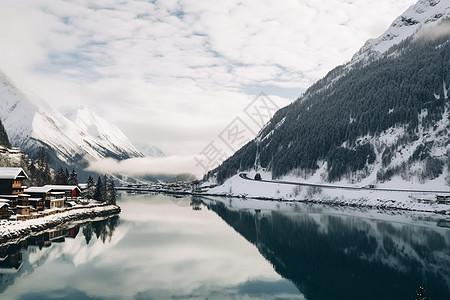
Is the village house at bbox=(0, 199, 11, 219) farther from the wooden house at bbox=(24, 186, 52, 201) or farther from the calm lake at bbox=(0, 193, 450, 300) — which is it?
the wooden house at bbox=(24, 186, 52, 201)

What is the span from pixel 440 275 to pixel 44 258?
2321 inches

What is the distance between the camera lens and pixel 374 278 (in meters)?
46.8

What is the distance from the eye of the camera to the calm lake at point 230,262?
4147 centimetres

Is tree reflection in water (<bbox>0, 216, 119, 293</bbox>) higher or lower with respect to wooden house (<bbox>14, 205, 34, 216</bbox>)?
lower

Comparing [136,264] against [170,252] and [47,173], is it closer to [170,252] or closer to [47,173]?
[170,252]

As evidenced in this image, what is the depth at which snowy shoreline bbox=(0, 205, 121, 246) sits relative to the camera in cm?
6650

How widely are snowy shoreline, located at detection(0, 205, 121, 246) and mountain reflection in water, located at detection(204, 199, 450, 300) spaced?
4407 centimetres

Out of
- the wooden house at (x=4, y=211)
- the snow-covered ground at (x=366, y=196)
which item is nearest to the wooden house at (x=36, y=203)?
the wooden house at (x=4, y=211)

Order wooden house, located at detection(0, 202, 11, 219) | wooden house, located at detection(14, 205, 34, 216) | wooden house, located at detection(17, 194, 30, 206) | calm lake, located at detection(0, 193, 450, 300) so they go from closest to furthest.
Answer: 1. calm lake, located at detection(0, 193, 450, 300)
2. wooden house, located at detection(0, 202, 11, 219)
3. wooden house, located at detection(14, 205, 34, 216)
4. wooden house, located at detection(17, 194, 30, 206)

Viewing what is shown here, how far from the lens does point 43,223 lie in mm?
81750

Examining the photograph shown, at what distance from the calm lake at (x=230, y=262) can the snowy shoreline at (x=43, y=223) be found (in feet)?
12.1

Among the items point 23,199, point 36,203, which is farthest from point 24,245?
point 36,203

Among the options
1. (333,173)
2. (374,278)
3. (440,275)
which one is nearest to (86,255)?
(374,278)

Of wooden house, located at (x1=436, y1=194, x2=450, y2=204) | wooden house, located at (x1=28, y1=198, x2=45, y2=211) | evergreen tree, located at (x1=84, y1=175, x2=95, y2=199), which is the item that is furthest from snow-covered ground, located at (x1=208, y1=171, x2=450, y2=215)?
wooden house, located at (x1=28, y1=198, x2=45, y2=211)
